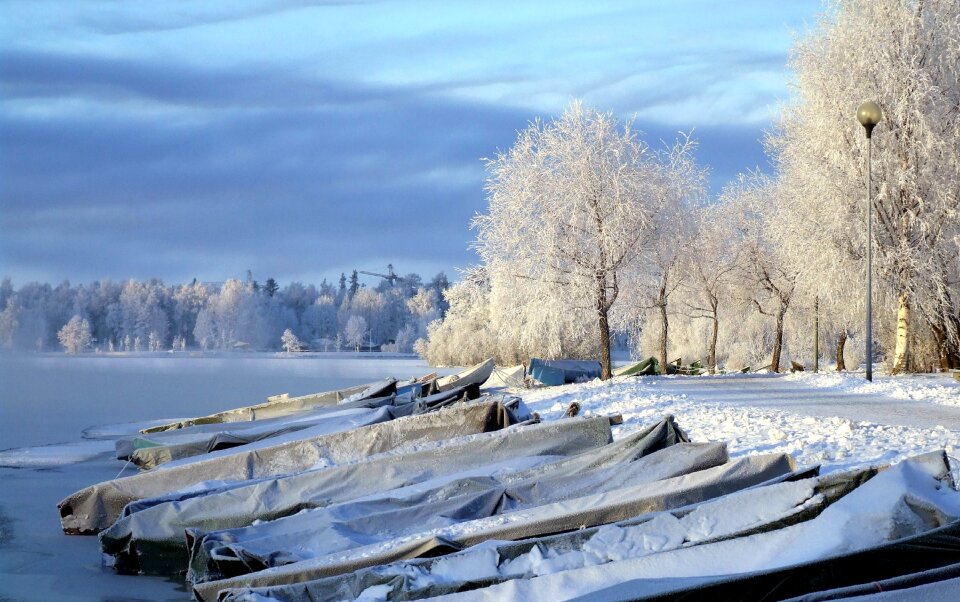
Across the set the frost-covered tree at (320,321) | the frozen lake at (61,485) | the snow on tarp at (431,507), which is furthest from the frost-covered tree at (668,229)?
the frost-covered tree at (320,321)

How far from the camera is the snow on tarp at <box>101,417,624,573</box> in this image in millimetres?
9125

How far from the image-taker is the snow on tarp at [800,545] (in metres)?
4.91

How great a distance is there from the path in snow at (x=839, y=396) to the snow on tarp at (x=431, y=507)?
17.8 ft

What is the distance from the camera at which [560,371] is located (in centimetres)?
3694

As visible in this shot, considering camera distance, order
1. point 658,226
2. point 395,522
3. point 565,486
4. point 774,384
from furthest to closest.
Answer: point 658,226, point 774,384, point 565,486, point 395,522

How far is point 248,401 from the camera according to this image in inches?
1308

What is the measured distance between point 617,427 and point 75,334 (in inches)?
4153

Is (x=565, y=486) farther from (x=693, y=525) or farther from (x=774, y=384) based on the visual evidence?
(x=774, y=384)

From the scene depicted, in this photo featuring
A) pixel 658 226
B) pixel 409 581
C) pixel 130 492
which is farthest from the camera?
pixel 658 226

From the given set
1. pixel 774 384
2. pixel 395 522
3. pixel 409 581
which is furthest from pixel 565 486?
pixel 774 384

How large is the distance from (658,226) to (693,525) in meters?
23.7

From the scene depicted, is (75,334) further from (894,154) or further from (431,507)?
(431,507)

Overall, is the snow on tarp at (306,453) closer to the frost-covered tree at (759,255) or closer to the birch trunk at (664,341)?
the birch trunk at (664,341)

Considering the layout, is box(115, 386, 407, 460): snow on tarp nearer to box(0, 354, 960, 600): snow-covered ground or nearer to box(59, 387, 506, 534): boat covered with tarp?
box(0, 354, 960, 600): snow-covered ground
